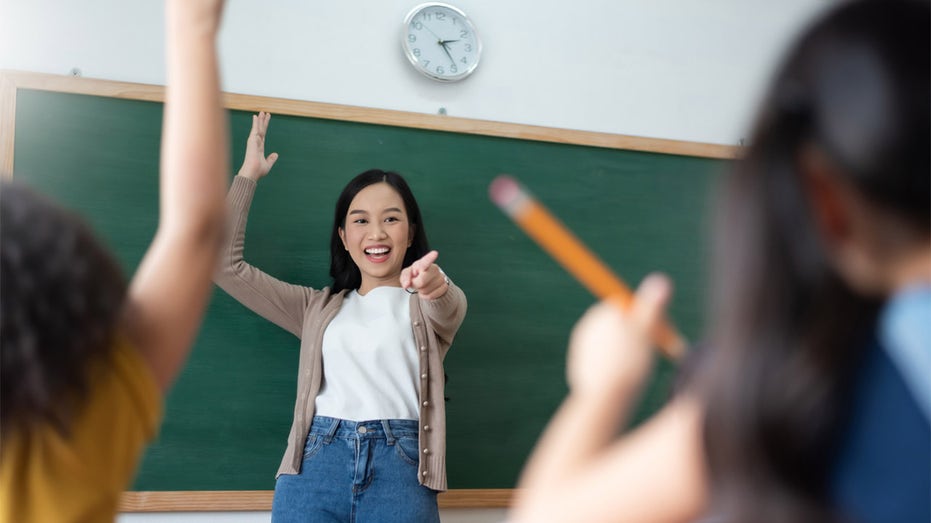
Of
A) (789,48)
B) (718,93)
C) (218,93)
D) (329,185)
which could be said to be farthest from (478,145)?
(789,48)

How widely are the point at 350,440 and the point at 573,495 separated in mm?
1936

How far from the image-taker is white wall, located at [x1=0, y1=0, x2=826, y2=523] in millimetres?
2777

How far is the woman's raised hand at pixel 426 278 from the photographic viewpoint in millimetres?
2320

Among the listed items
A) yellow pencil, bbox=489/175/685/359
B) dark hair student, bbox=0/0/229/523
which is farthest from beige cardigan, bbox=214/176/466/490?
yellow pencil, bbox=489/175/685/359

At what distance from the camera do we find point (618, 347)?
2.17 ft

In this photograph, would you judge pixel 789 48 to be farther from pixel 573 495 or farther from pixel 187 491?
pixel 187 491

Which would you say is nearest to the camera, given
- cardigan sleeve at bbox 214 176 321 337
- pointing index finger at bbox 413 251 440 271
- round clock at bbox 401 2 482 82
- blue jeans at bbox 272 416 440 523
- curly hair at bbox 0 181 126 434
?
curly hair at bbox 0 181 126 434

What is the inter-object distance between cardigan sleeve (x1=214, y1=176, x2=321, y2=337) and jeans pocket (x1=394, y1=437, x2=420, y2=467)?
0.54 m

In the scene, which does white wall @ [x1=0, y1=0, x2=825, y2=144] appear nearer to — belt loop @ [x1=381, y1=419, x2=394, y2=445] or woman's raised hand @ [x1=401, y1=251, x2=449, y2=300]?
woman's raised hand @ [x1=401, y1=251, x2=449, y2=300]

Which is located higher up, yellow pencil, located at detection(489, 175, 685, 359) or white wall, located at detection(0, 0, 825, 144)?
white wall, located at detection(0, 0, 825, 144)

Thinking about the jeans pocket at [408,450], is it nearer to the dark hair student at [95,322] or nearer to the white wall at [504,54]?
the white wall at [504,54]

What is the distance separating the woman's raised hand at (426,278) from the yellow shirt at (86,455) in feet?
4.76

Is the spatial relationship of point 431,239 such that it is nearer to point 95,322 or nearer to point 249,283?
point 249,283

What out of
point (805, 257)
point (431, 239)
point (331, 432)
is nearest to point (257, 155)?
point (431, 239)
